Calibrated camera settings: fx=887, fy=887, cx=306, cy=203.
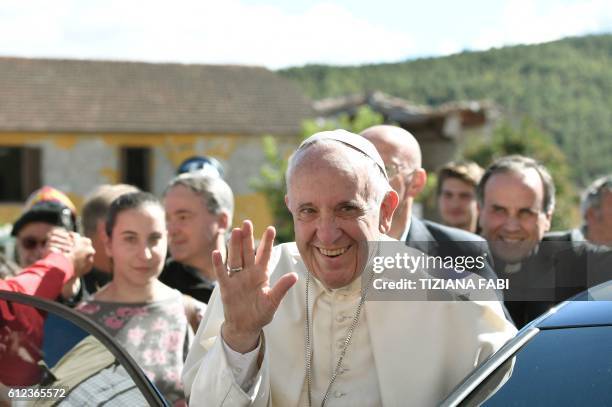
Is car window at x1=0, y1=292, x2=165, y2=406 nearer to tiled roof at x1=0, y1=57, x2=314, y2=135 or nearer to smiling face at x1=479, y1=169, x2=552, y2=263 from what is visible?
smiling face at x1=479, y1=169, x2=552, y2=263

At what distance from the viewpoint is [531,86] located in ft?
167

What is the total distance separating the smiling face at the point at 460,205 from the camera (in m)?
5.77

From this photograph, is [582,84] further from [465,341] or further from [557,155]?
[465,341]

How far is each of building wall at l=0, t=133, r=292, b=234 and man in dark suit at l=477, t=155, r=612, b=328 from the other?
69.1 ft

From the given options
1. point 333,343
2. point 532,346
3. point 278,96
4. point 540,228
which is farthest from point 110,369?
point 278,96

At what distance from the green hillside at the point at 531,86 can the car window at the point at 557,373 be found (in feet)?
123

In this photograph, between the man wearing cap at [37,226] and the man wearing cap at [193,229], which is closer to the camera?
the man wearing cap at [193,229]

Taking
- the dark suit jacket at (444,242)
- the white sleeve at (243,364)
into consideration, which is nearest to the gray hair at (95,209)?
the dark suit jacket at (444,242)

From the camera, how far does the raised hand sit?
2.46 metres

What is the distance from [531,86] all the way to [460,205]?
1857 inches

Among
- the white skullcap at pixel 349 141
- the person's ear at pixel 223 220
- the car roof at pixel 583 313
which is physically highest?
the person's ear at pixel 223 220

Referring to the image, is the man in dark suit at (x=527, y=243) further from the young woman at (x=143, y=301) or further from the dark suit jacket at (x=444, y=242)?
the young woman at (x=143, y=301)

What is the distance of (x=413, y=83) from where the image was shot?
5462 centimetres

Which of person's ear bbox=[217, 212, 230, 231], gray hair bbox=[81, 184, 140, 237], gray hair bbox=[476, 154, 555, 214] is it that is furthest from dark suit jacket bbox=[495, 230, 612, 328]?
gray hair bbox=[81, 184, 140, 237]
